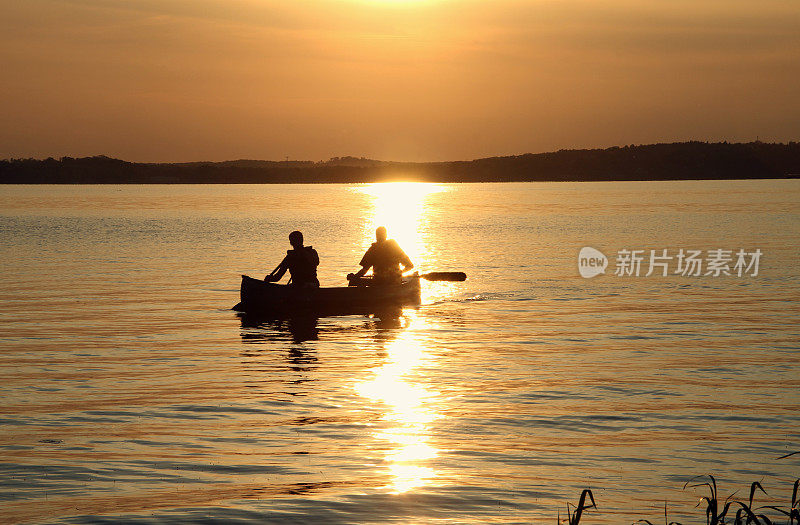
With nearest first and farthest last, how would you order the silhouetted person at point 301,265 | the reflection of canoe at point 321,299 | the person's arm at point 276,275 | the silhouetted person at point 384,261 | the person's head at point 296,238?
the person's head at point 296,238 < the silhouetted person at point 301,265 < the reflection of canoe at point 321,299 < the person's arm at point 276,275 < the silhouetted person at point 384,261

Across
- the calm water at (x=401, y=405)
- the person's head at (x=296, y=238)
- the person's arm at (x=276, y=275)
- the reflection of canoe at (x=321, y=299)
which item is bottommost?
the calm water at (x=401, y=405)

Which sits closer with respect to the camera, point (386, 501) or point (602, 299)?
point (386, 501)

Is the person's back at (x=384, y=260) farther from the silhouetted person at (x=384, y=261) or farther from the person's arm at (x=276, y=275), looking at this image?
the person's arm at (x=276, y=275)

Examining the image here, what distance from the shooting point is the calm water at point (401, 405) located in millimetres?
10289

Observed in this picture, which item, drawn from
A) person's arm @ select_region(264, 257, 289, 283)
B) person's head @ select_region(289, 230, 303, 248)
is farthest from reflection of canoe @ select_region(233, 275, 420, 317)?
person's head @ select_region(289, 230, 303, 248)

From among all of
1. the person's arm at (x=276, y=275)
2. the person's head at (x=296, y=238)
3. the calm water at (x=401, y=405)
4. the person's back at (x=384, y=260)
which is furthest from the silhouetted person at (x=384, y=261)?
the person's head at (x=296, y=238)

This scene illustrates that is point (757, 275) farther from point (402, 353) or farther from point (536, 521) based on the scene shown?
point (536, 521)

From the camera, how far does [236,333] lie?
22.8 metres

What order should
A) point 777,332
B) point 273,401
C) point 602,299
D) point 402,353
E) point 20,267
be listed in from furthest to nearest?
point 20,267
point 602,299
point 777,332
point 402,353
point 273,401

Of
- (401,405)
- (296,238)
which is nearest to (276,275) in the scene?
(296,238)

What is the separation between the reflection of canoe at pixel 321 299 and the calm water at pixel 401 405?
0.44 m

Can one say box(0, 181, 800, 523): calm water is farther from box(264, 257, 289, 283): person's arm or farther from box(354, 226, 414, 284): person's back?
box(264, 257, 289, 283): person's arm

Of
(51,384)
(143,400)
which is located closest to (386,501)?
(143,400)

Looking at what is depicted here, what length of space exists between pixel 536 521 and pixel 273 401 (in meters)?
6.41
